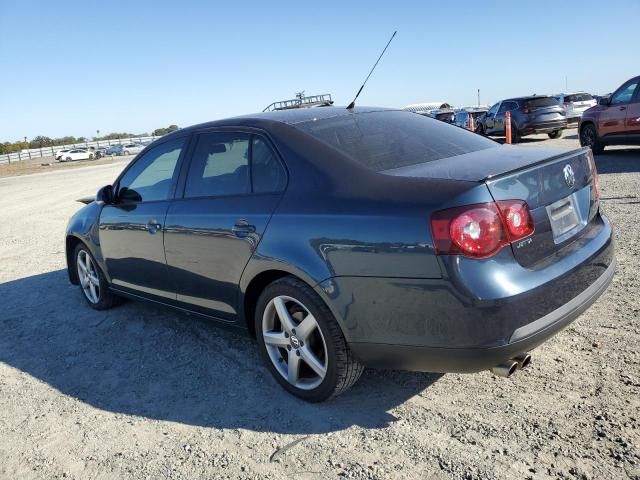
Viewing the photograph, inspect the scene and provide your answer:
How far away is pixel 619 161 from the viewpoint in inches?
472

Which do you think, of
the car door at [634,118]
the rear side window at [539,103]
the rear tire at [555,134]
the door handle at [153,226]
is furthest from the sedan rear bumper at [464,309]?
the rear tire at [555,134]

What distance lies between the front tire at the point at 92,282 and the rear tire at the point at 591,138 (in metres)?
11.2

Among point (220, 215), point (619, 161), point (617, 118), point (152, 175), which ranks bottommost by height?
point (619, 161)

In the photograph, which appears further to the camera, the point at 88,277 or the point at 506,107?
the point at 506,107

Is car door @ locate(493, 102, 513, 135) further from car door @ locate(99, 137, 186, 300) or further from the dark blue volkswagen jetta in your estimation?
car door @ locate(99, 137, 186, 300)

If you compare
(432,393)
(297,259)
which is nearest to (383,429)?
(432,393)

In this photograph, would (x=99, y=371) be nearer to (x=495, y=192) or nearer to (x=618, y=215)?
(x=495, y=192)

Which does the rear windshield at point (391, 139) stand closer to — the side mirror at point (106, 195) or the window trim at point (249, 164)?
the window trim at point (249, 164)

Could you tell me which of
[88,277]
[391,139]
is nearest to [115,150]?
[88,277]

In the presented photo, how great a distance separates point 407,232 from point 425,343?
1.75 ft

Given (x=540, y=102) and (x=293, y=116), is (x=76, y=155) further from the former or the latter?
(x=293, y=116)

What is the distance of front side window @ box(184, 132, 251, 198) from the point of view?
11.8 ft

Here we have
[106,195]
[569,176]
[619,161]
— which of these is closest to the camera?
[569,176]

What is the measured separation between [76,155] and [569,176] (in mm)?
57681
